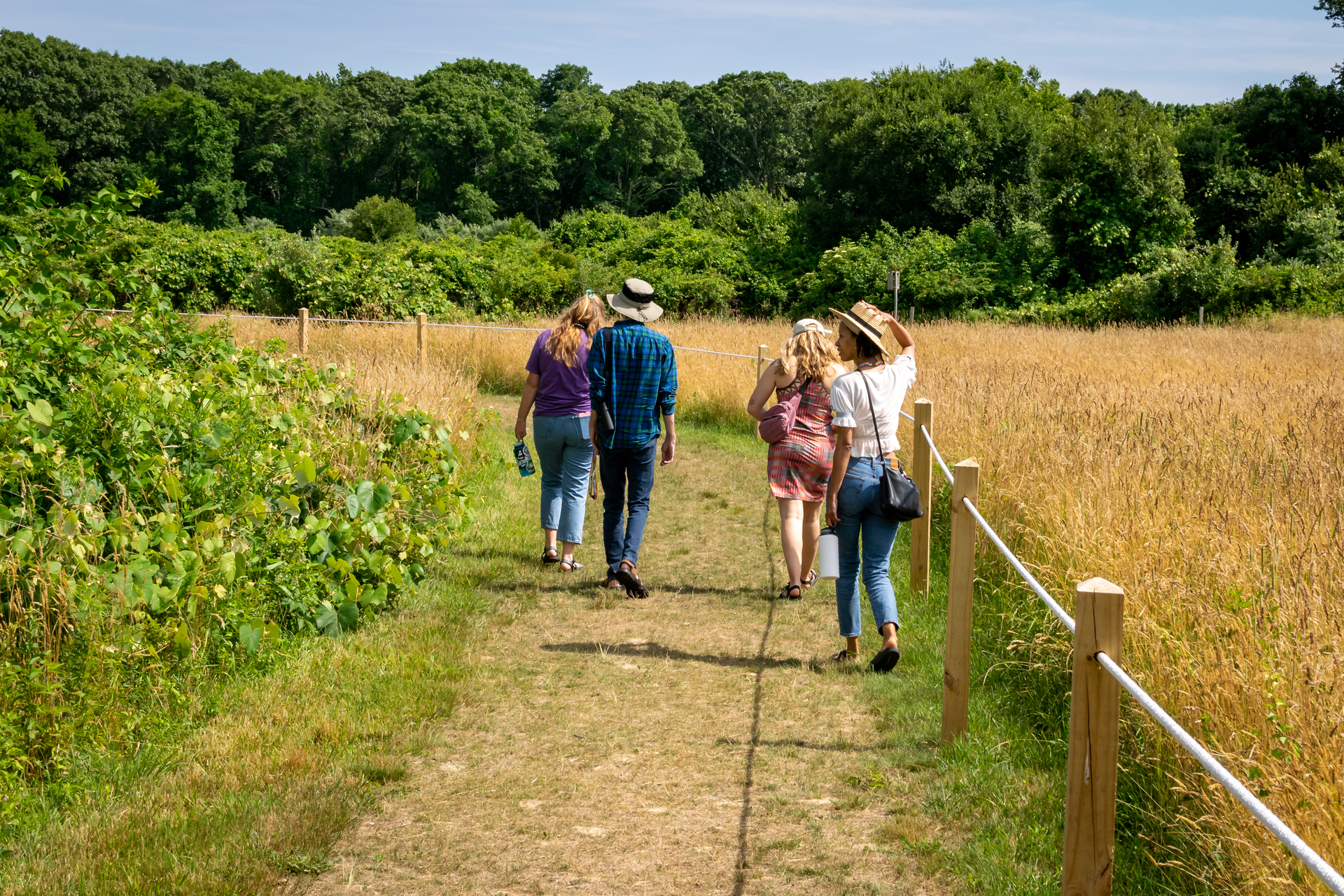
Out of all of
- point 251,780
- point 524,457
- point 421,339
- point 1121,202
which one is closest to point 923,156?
point 1121,202

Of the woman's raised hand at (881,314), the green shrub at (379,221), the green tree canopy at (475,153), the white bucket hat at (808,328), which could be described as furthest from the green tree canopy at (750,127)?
the woman's raised hand at (881,314)

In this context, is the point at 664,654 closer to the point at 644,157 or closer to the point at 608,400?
the point at 608,400

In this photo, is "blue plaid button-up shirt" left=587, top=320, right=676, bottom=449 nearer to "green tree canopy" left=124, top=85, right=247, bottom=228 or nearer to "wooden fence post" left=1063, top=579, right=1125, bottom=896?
"wooden fence post" left=1063, top=579, right=1125, bottom=896

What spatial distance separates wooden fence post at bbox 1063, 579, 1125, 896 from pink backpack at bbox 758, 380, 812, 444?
3.88 metres

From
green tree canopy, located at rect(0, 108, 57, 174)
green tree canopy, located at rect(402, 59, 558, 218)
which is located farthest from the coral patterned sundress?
green tree canopy, located at rect(0, 108, 57, 174)

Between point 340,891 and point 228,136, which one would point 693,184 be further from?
point 340,891

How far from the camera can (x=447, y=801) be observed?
408 centimetres

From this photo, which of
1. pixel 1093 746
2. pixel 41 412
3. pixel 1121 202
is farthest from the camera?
pixel 1121 202

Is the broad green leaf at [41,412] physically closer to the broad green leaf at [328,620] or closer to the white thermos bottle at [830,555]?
the broad green leaf at [328,620]

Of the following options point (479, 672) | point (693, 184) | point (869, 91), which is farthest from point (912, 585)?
point (693, 184)

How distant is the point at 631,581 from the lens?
270 inches

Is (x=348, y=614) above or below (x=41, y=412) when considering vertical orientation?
below

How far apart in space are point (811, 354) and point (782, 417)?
43 centimetres

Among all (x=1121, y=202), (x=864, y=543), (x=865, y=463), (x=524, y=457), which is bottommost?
(x=864, y=543)
